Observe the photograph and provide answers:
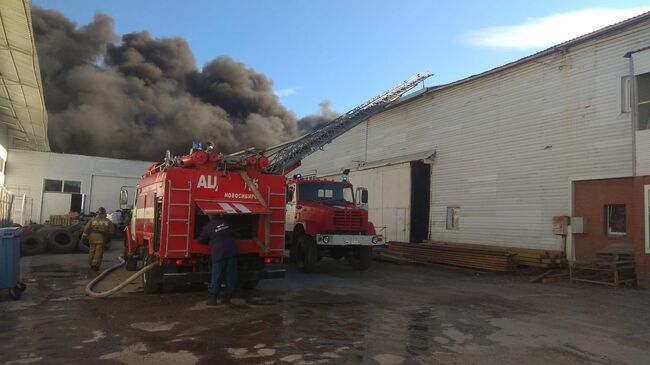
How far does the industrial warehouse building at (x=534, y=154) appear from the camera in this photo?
38.7ft

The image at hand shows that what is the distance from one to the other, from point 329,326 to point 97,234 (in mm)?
7045

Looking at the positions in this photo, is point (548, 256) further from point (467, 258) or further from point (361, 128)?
point (361, 128)

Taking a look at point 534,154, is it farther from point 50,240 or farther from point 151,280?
point 50,240

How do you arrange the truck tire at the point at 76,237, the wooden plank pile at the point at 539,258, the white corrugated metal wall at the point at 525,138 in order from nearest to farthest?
the white corrugated metal wall at the point at 525,138 → the wooden plank pile at the point at 539,258 → the truck tire at the point at 76,237

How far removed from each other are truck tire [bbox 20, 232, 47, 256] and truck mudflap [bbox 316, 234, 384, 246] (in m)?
9.79

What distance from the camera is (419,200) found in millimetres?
18484

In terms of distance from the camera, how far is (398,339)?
5.86 meters

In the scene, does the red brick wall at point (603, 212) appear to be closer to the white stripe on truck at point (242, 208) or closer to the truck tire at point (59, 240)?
the white stripe on truck at point (242, 208)

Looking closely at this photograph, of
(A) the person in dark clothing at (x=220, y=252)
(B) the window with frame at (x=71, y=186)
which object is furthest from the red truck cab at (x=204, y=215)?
(B) the window with frame at (x=71, y=186)

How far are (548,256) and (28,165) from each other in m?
25.5

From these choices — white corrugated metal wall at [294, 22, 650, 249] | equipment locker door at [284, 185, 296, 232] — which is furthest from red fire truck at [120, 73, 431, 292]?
white corrugated metal wall at [294, 22, 650, 249]

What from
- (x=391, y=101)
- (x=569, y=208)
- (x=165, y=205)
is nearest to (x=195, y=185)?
(x=165, y=205)

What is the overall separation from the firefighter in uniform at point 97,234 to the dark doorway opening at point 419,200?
10691mm

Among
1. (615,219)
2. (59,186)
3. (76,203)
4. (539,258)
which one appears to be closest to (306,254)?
(539,258)
